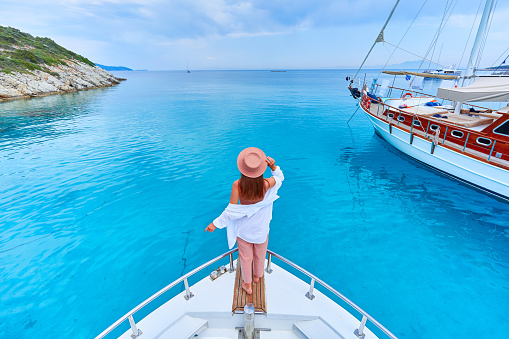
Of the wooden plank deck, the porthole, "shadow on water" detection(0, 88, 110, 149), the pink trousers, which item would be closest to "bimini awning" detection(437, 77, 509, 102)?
the porthole

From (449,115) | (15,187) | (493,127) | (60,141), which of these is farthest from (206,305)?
(60,141)

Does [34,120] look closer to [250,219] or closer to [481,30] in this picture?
[250,219]

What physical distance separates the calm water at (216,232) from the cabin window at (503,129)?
2842mm

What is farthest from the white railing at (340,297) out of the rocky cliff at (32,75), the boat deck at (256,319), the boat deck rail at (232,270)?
the rocky cliff at (32,75)

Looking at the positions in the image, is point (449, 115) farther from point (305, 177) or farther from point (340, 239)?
point (340, 239)

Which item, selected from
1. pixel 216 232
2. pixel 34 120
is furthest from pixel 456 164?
pixel 34 120

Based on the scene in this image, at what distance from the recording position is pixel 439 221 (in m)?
8.23

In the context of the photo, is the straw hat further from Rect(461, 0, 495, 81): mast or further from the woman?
Rect(461, 0, 495, 81): mast

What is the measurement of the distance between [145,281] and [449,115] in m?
17.5

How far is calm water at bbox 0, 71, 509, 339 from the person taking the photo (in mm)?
5184

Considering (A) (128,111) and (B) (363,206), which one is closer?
(B) (363,206)

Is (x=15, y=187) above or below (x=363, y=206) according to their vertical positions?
above

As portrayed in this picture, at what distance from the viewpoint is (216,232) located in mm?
7590

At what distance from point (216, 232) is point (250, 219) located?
5007 millimetres
